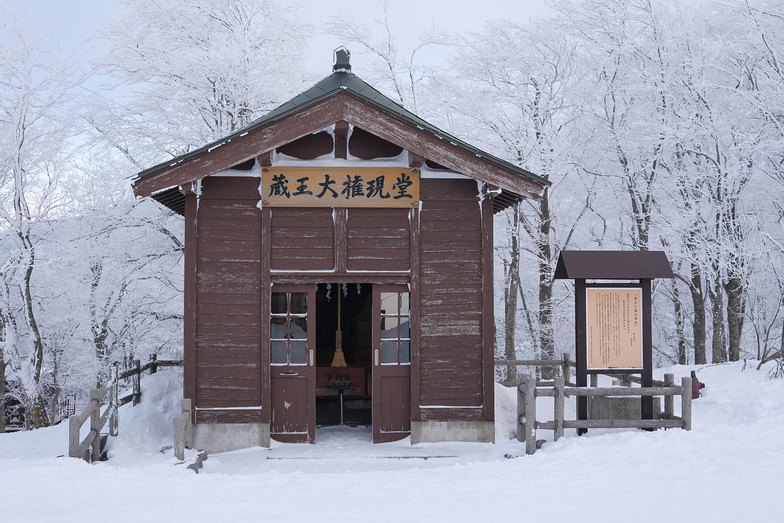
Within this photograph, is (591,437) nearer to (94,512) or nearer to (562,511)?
(562,511)

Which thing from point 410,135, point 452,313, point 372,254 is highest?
point 410,135

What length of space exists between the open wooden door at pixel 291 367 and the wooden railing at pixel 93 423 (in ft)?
8.18

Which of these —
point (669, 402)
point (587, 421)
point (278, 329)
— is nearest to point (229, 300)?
point (278, 329)

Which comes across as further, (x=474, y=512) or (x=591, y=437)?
(x=591, y=437)

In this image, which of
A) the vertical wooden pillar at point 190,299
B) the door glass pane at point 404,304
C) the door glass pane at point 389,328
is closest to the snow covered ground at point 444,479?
the vertical wooden pillar at point 190,299

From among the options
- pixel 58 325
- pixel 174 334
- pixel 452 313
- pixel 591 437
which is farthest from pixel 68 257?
pixel 591 437

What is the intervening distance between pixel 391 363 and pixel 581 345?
2.92 meters

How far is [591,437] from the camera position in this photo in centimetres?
991

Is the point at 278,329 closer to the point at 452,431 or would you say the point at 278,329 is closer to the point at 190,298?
the point at 190,298

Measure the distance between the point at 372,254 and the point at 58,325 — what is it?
1837 centimetres

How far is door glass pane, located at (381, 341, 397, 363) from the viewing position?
11.1 metres

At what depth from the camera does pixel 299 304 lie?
36.6 ft

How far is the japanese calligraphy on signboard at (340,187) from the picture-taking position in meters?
10.9

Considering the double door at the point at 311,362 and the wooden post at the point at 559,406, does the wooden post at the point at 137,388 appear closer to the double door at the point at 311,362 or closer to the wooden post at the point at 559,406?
the double door at the point at 311,362
